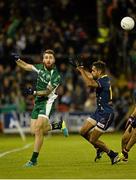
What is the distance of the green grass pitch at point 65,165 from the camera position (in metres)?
12.8

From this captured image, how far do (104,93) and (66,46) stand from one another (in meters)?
14.2

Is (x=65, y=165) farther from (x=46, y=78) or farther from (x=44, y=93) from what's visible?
(x=46, y=78)

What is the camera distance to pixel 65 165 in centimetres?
1488

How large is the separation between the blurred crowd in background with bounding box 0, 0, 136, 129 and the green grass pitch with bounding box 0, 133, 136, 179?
651cm

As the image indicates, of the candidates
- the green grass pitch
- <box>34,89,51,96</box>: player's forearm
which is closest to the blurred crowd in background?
the green grass pitch

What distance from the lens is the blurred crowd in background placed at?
92.8ft

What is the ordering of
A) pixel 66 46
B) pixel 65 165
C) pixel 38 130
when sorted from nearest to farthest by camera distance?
pixel 38 130 → pixel 65 165 → pixel 66 46

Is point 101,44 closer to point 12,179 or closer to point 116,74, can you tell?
point 116,74

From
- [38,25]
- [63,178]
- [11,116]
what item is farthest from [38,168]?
[38,25]

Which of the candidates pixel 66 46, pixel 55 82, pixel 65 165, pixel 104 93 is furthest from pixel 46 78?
pixel 66 46

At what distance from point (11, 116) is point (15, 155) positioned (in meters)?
9.36

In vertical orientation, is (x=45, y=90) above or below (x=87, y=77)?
below

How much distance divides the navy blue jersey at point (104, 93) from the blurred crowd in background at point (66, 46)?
39.0ft

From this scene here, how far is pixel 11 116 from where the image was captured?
27.0 meters
